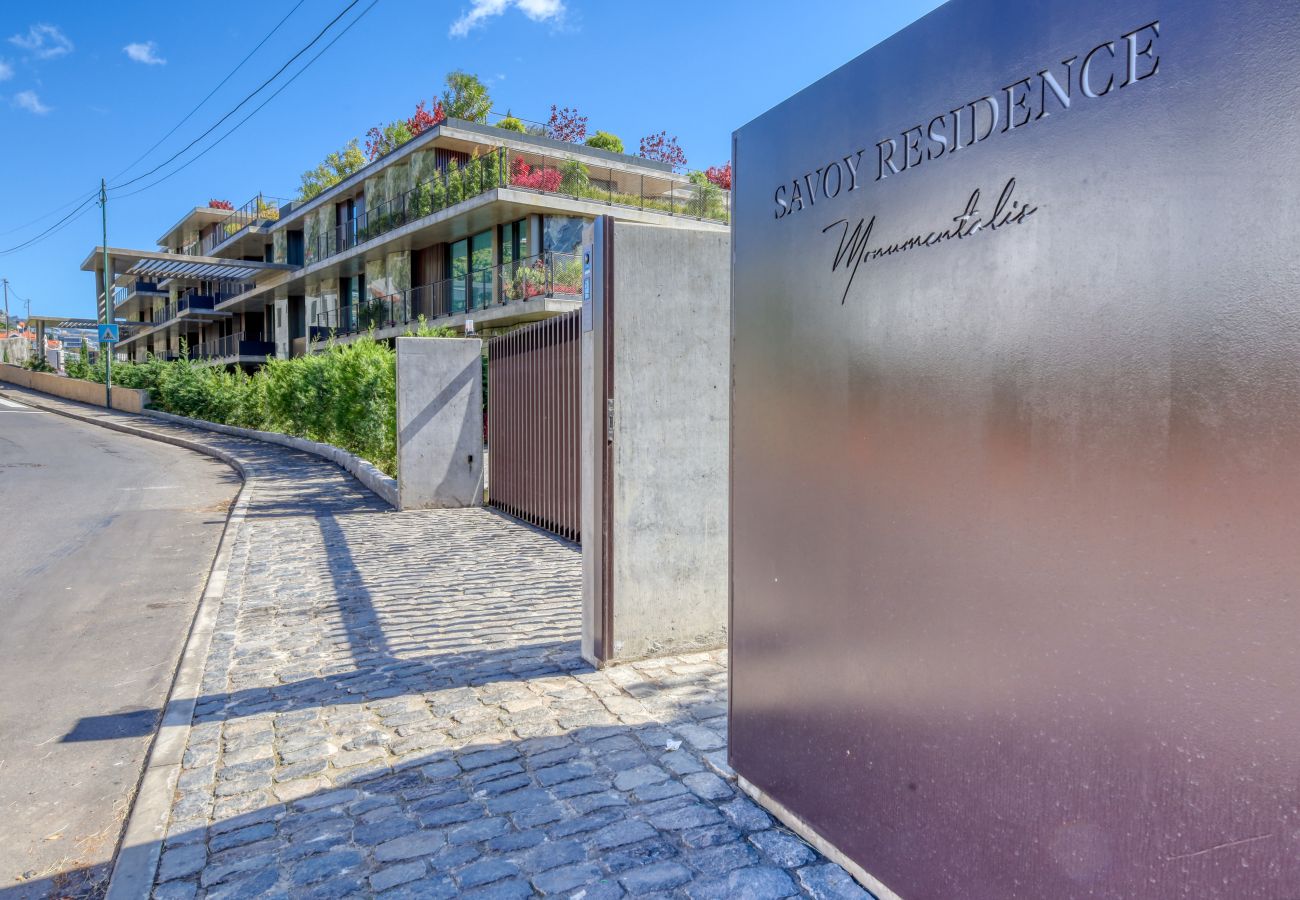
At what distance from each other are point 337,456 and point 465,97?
2538cm

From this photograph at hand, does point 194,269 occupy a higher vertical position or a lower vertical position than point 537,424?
higher

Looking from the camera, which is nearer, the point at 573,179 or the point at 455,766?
the point at 455,766

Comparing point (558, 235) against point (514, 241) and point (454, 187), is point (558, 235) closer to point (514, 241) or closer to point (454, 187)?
point (514, 241)

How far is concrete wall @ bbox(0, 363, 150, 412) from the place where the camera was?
119 feet

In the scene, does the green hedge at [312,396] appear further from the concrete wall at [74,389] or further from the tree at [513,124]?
the tree at [513,124]

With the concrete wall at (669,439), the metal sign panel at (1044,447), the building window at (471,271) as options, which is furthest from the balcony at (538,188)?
the metal sign panel at (1044,447)

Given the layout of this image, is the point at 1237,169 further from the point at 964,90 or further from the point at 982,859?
the point at 982,859

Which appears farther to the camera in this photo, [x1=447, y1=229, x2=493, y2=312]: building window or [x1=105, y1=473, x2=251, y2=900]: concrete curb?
[x1=447, y1=229, x2=493, y2=312]: building window

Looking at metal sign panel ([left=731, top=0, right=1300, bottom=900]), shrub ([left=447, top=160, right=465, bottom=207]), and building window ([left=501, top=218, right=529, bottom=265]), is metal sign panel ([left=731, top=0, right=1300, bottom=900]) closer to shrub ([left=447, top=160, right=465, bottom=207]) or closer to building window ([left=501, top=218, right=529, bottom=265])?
building window ([left=501, top=218, right=529, bottom=265])

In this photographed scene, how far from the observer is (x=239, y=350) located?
46.9 meters

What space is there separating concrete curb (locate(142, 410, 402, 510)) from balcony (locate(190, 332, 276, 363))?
16.4m

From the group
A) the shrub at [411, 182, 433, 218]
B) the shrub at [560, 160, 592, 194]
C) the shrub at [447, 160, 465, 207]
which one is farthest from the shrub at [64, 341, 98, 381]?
the shrub at [560, 160, 592, 194]

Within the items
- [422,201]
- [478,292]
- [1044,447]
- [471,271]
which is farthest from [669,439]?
[422,201]

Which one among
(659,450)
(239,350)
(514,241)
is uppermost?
(514,241)
